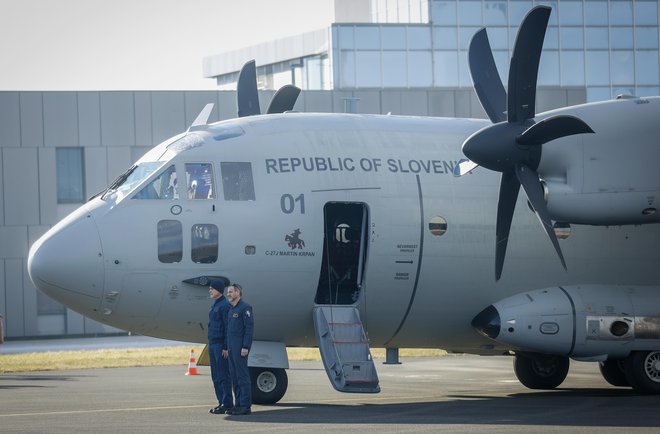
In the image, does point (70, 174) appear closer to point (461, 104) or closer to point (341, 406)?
point (461, 104)

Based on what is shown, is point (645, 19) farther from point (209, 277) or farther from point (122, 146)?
point (209, 277)

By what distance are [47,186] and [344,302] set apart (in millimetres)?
31633

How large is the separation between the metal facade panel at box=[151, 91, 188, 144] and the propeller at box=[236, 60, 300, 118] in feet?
88.4

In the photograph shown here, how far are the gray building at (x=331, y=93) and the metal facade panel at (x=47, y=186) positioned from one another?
0.14 feet

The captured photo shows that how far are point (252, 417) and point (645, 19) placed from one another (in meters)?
59.8

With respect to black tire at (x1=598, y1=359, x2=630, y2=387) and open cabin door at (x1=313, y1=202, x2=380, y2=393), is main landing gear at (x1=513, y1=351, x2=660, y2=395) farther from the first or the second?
open cabin door at (x1=313, y1=202, x2=380, y2=393)

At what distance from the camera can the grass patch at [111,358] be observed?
3534cm

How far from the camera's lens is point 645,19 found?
238 feet

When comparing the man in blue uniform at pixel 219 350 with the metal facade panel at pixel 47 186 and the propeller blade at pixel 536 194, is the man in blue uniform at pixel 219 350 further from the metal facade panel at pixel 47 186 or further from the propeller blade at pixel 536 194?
the metal facade panel at pixel 47 186

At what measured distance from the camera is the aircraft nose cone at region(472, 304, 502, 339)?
2150cm

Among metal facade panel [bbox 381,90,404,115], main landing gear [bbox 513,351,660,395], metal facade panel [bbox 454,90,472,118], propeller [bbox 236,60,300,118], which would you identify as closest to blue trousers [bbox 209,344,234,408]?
propeller [bbox 236,60,300,118]

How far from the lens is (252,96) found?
24031 mm

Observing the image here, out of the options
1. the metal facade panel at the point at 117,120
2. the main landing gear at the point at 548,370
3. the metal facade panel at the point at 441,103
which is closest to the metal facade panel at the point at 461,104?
the metal facade panel at the point at 441,103

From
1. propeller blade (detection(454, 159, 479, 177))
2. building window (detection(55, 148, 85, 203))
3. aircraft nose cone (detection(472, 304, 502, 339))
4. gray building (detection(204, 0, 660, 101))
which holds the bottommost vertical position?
aircraft nose cone (detection(472, 304, 502, 339))
